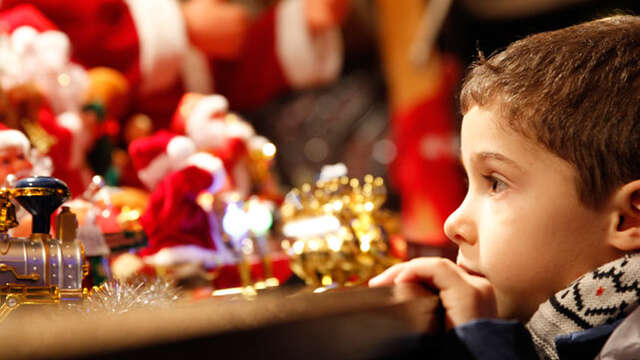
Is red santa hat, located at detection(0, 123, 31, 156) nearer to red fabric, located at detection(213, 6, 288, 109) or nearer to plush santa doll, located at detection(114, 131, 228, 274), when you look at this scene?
plush santa doll, located at detection(114, 131, 228, 274)

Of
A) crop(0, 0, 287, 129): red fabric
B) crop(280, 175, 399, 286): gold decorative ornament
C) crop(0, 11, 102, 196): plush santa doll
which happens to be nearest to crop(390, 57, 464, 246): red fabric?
crop(0, 0, 287, 129): red fabric

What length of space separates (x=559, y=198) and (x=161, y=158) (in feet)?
1.44

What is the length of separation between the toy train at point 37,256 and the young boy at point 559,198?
0.19m

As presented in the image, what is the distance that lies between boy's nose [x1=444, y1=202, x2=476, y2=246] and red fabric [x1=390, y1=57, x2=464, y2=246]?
1.00m

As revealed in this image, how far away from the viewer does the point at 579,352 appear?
40cm

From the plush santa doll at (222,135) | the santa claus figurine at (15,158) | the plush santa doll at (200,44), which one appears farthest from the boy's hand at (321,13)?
the santa claus figurine at (15,158)

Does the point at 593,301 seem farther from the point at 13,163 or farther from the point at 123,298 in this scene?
the point at 13,163

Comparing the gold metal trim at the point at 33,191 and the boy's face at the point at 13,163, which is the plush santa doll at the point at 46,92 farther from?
the gold metal trim at the point at 33,191

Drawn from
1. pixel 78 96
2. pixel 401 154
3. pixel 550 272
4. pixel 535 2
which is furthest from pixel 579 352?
pixel 535 2

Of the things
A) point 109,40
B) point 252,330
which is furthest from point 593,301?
point 109,40

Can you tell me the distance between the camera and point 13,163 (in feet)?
1.73

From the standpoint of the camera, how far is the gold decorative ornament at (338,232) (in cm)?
69

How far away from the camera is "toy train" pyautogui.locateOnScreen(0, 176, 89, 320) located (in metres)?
0.41

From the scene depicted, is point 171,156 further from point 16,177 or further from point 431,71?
point 431,71
